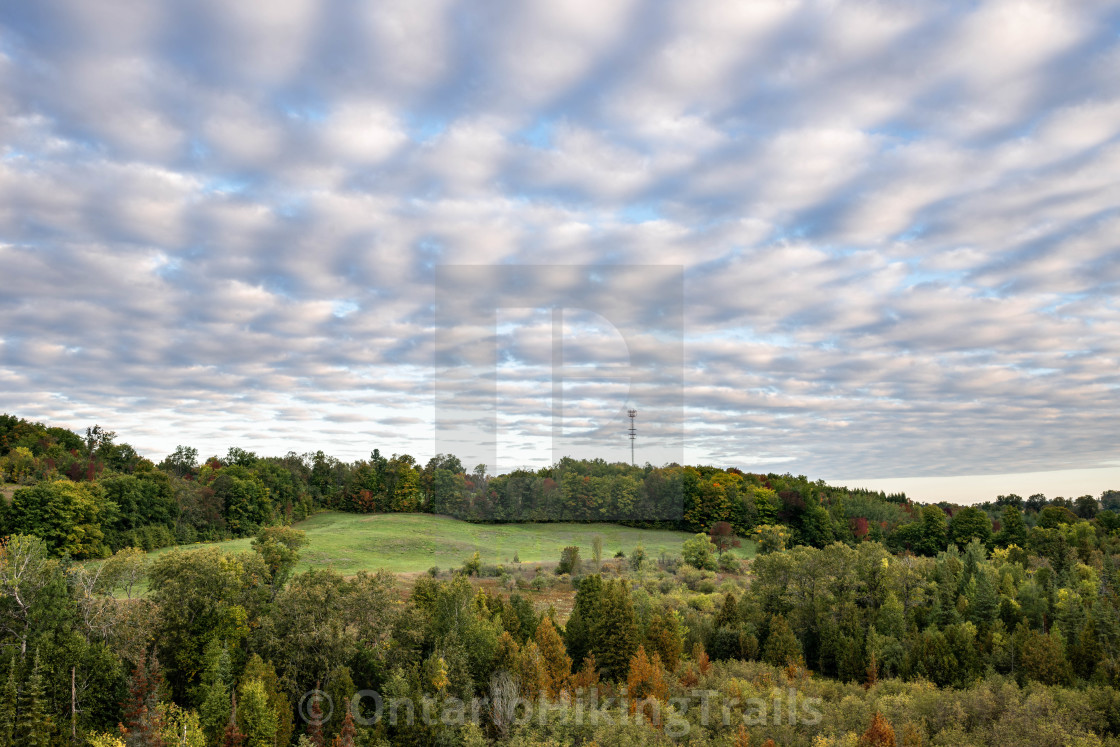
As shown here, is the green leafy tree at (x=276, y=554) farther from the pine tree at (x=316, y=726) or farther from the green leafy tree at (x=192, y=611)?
the pine tree at (x=316, y=726)

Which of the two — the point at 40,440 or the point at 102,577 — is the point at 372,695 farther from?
the point at 40,440

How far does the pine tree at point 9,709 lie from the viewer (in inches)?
1987

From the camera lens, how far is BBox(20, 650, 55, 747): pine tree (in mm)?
50847

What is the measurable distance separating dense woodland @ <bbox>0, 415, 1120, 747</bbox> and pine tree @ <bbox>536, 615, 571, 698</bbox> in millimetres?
181

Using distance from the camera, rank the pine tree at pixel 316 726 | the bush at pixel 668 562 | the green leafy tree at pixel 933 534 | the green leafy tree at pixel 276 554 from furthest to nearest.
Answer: the green leafy tree at pixel 933 534 → the bush at pixel 668 562 → the green leafy tree at pixel 276 554 → the pine tree at pixel 316 726

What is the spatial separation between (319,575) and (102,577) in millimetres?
21788

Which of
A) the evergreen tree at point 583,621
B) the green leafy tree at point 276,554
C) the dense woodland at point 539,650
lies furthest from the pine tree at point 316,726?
the evergreen tree at point 583,621

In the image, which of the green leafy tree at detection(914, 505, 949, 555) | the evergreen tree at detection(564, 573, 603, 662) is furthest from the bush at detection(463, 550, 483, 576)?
the green leafy tree at detection(914, 505, 949, 555)

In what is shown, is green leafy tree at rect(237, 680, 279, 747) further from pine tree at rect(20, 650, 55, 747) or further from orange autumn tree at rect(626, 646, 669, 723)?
orange autumn tree at rect(626, 646, 669, 723)

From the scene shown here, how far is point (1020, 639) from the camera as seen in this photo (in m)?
74.5

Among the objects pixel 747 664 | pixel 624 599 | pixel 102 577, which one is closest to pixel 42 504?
pixel 102 577

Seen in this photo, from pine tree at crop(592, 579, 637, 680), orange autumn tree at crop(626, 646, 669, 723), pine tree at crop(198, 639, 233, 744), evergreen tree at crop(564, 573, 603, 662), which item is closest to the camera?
pine tree at crop(198, 639, 233, 744)

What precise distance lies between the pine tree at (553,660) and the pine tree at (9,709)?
131 feet

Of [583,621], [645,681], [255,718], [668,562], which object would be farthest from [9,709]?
[668,562]
